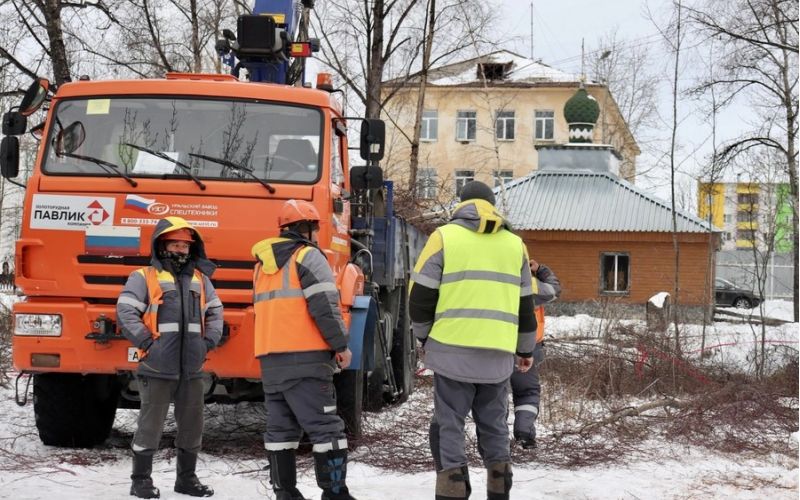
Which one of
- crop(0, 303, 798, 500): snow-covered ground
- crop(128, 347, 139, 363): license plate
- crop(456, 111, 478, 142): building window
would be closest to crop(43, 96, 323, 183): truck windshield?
crop(128, 347, 139, 363): license plate

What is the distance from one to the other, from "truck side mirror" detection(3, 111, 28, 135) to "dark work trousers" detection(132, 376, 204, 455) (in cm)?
239

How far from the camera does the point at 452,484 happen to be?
5.85m

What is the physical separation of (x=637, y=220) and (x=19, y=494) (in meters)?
27.3

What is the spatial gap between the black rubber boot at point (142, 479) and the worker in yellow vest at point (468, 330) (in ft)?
6.20

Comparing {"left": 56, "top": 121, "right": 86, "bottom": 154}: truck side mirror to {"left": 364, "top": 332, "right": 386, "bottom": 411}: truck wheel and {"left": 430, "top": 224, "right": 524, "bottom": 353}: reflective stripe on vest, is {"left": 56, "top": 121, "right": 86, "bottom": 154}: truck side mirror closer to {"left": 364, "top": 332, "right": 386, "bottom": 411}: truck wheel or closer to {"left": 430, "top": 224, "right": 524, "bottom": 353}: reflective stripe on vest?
{"left": 430, "top": 224, "right": 524, "bottom": 353}: reflective stripe on vest

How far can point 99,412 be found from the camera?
859 centimetres

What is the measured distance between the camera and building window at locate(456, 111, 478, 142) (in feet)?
175

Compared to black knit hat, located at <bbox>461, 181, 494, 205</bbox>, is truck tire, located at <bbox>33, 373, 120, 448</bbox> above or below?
below

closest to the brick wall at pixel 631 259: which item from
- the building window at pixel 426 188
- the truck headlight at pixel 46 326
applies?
the building window at pixel 426 188

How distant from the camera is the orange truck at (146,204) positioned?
24.8 ft

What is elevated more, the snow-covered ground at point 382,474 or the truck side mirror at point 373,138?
the truck side mirror at point 373,138

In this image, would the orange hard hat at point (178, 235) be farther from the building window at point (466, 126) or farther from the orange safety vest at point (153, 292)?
the building window at point (466, 126)

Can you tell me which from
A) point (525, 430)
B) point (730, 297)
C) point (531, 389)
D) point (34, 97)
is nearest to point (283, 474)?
point (525, 430)

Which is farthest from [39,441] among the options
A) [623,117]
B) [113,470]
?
[623,117]
